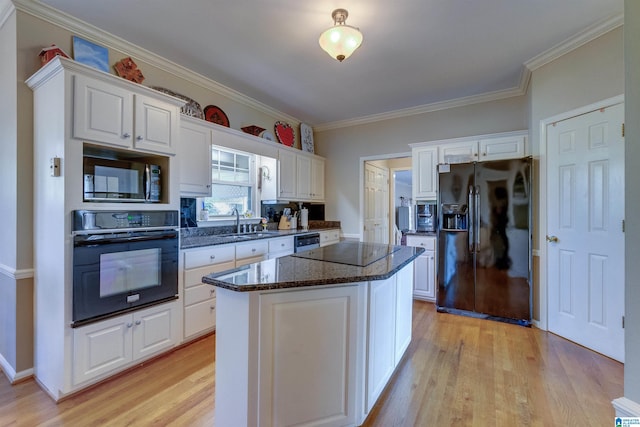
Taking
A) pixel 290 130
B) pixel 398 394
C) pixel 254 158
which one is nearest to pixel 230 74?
pixel 254 158

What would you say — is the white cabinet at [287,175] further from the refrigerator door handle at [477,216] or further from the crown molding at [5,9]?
the crown molding at [5,9]

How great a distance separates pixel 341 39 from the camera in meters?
2.04

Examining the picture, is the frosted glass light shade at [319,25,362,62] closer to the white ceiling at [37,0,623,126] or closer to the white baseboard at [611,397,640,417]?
the white ceiling at [37,0,623,126]

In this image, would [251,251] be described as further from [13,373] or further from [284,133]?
[284,133]

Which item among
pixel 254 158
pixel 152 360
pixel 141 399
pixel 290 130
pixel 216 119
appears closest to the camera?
pixel 141 399

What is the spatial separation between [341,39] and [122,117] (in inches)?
65.3

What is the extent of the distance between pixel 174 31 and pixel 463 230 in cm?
344

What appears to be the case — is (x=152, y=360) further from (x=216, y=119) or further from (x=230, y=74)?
(x=230, y=74)

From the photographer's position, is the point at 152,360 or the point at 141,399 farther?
the point at 152,360

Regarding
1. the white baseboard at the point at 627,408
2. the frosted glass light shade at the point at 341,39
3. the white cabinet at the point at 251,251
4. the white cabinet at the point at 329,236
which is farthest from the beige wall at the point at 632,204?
the white cabinet at the point at 329,236

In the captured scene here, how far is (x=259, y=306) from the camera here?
4.40 ft

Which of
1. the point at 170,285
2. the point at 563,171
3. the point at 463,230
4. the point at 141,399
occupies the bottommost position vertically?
the point at 141,399

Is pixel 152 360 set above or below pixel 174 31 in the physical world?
below

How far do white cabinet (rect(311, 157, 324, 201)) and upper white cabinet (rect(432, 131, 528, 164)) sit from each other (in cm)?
194
